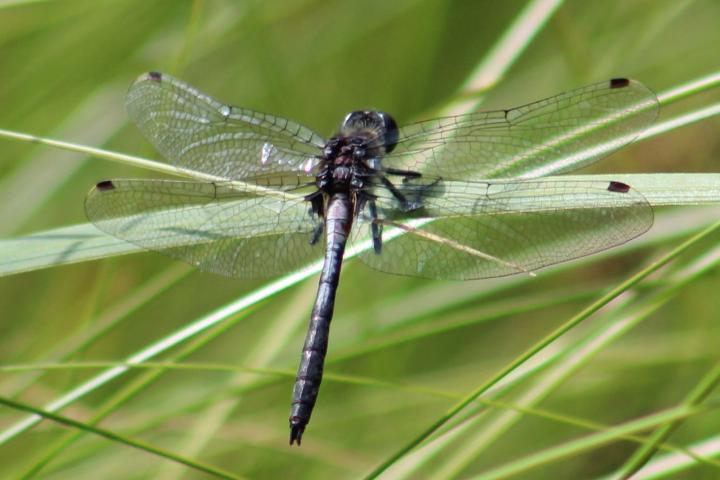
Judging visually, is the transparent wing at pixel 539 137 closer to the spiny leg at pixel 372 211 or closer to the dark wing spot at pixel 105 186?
the spiny leg at pixel 372 211

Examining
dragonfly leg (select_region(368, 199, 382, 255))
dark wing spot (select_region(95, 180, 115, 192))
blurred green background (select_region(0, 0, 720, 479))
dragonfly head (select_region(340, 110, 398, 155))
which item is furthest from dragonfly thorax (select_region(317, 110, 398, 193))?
dark wing spot (select_region(95, 180, 115, 192))

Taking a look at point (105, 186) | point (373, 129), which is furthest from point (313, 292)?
point (105, 186)

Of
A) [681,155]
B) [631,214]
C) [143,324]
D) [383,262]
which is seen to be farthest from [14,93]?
[681,155]

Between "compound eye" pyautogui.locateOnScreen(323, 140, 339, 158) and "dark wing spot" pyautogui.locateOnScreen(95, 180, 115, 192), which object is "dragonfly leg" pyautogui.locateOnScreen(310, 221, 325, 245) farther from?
"dark wing spot" pyautogui.locateOnScreen(95, 180, 115, 192)

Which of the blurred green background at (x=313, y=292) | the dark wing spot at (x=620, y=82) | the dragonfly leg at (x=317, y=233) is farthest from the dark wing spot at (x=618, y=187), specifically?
the dragonfly leg at (x=317, y=233)

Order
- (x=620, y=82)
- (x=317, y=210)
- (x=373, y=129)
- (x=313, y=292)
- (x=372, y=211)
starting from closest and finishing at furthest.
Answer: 1. (x=620, y=82)
2. (x=372, y=211)
3. (x=317, y=210)
4. (x=373, y=129)
5. (x=313, y=292)

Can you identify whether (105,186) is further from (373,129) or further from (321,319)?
(373,129)

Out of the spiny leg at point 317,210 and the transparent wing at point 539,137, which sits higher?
the transparent wing at point 539,137
